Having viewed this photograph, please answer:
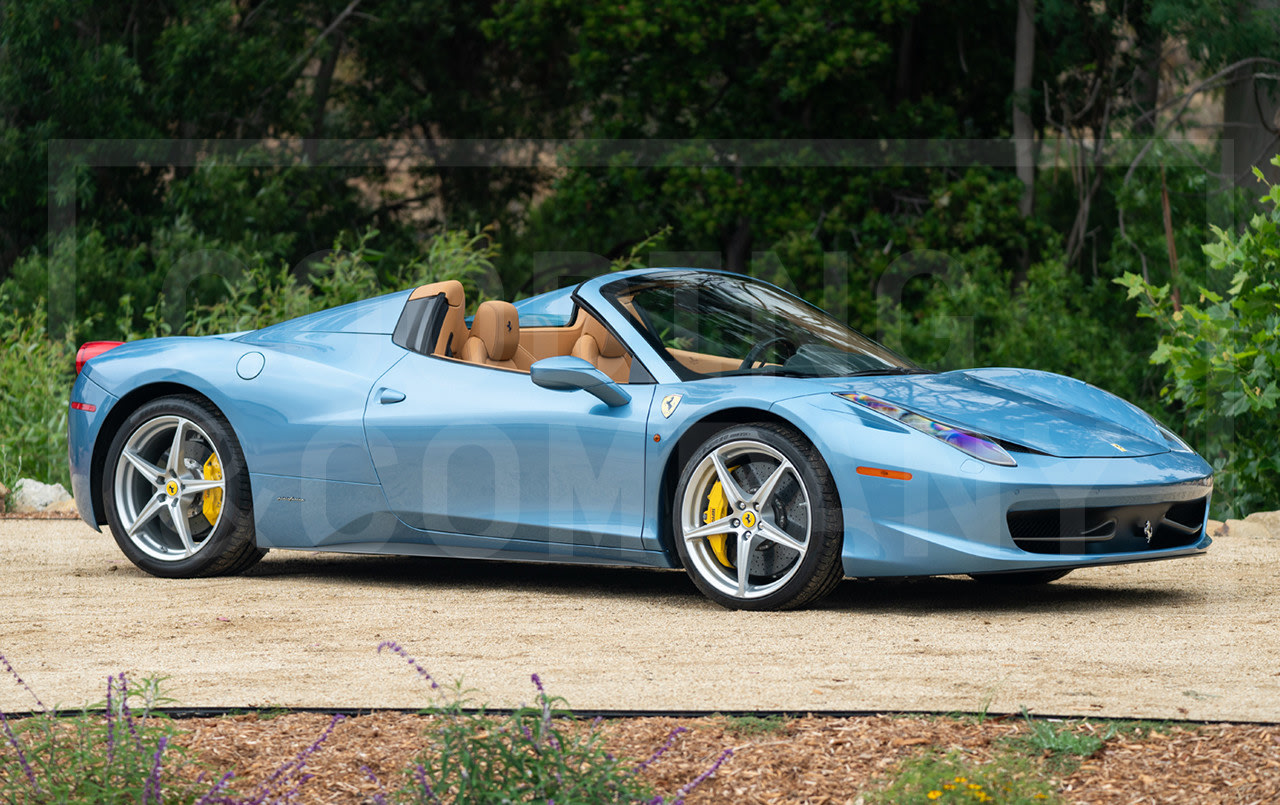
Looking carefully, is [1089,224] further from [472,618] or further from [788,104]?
[472,618]

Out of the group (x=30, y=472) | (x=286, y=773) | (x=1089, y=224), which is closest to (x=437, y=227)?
(x=1089, y=224)

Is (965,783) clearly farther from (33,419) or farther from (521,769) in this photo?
(33,419)

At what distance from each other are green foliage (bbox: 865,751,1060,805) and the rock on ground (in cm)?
769

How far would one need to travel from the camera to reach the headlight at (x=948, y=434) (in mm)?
5238

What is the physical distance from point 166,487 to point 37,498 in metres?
3.69

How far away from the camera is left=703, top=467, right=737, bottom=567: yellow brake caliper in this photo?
5.61 metres

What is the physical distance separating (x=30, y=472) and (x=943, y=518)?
8.01 meters

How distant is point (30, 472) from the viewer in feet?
36.1

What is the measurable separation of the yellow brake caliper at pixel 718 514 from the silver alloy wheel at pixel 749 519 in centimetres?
1

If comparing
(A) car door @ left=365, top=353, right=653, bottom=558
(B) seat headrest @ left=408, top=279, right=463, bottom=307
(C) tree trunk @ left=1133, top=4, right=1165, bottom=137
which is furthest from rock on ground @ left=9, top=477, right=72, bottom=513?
(C) tree trunk @ left=1133, top=4, right=1165, bottom=137

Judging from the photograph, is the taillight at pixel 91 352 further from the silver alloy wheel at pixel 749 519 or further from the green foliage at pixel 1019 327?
the green foliage at pixel 1019 327

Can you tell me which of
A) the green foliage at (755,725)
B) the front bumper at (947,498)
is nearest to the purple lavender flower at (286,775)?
the green foliage at (755,725)

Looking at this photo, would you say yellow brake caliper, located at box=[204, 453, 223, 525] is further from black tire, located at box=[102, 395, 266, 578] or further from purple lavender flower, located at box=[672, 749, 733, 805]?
purple lavender flower, located at box=[672, 749, 733, 805]

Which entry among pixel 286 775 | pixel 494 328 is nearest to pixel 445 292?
pixel 494 328
